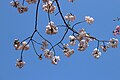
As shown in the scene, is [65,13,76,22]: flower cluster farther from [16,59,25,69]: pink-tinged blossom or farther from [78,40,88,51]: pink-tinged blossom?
[16,59,25,69]: pink-tinged blossom

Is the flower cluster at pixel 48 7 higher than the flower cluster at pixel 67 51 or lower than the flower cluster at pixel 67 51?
higher

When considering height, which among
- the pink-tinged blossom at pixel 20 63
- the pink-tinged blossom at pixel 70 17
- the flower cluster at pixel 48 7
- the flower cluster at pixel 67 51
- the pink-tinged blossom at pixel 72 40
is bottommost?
the pink-tinged blossom at pixel 20 63

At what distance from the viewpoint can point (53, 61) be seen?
19.3ft

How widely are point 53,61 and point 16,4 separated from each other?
4.12 feet

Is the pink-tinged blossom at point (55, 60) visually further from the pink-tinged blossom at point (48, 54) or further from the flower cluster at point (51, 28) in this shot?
the flower cluster at point (51, 28)

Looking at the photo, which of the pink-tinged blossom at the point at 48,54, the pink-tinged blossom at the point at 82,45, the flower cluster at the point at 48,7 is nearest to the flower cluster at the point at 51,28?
the flower cluster at the point at 48,7

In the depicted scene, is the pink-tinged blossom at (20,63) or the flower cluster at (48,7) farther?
the pink-tinged blossom at (20,63)

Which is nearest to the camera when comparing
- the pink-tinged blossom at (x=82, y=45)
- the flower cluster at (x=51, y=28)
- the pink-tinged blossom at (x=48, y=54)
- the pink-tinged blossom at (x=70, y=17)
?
the flower cluster at (x=51, y=28)

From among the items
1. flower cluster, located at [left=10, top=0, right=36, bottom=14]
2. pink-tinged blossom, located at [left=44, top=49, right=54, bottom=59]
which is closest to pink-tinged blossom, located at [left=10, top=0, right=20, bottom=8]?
flower cluster, located at [left=10, top=0, right=36, bottom=14]

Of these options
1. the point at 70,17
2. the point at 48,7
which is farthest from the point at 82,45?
the point at 48,7

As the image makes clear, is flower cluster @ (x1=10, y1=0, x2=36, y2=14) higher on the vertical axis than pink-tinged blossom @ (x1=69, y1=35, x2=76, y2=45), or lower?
higher

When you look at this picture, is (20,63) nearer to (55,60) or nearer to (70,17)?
(55,60)

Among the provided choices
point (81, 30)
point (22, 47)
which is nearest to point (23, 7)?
A: point (22, 47)

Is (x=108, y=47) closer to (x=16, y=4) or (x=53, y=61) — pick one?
(x=53, y=61)
